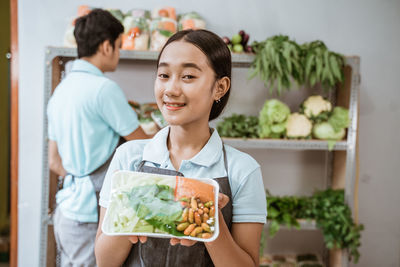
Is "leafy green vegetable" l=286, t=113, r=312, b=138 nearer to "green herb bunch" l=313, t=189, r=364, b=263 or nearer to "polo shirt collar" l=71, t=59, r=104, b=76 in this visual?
"green herb bunch" l=313, t=189, r=364, b=263

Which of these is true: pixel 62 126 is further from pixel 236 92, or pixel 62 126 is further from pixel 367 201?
pixel 367 201

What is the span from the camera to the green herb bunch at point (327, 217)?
7.12 ft

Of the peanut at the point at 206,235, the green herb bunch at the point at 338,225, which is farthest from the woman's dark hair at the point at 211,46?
the green herb bunch at the point at 338,225

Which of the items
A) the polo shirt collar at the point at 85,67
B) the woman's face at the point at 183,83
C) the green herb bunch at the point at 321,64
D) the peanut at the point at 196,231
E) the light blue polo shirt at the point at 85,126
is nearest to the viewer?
the peanut at the point at 196,231

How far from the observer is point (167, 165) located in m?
0.98

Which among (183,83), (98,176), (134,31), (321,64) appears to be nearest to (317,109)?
(321,64)

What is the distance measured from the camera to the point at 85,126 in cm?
150

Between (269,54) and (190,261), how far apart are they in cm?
155

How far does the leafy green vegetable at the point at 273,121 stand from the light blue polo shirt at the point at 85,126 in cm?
99

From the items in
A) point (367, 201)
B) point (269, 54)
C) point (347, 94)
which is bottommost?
point (367, 201)

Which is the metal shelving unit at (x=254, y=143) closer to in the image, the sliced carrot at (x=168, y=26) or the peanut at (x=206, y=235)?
the sliced carrot at (x=168, y=26)

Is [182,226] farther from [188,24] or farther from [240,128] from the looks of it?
[188,24]

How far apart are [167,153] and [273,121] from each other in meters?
1.40

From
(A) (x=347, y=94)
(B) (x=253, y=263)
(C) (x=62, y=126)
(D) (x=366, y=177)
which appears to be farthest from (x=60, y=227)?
(D) (x=366, y=177)
